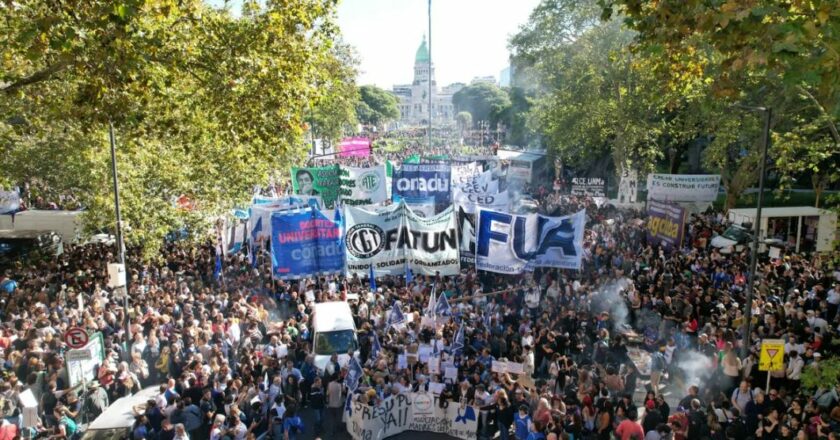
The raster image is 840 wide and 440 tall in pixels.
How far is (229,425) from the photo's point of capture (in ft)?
34.2

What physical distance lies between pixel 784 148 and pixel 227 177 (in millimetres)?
17148

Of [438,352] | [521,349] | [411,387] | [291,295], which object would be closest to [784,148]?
[521,349]

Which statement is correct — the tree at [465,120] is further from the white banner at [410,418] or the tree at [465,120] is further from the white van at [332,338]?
the white banner at [410,418]

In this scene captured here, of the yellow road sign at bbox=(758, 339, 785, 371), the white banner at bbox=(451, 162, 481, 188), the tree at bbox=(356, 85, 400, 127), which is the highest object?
the tree at bbox=(356, 85, 400, 127)

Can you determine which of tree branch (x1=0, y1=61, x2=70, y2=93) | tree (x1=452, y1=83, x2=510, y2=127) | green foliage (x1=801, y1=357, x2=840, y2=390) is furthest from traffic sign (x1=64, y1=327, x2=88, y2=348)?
tree (x1=452, y1=83, x2=510, y2=127)

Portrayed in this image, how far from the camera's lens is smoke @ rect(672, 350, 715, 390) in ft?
40.5

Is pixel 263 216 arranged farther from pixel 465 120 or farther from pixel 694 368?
pixel 465 120

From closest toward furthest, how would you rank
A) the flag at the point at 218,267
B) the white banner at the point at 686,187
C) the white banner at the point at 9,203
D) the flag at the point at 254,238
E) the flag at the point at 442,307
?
the flag at the point at 442,307 → the flag at the point at 218,267 → the flag at the point at 254,238 → the white banner at the point at 686,187 → the white banner at the point at 9,203

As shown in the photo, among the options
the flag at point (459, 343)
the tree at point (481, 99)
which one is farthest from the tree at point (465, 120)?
the flag at point (459, 343)

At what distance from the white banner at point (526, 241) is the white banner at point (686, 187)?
1207 cm

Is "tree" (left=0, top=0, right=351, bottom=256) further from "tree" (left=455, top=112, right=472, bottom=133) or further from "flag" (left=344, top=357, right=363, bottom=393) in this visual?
"tree" (left=455, top=112, right=472, bottom=133)

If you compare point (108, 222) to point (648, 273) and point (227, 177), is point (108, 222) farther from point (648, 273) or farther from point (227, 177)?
point (648, 273)

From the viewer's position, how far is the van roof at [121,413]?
34.9ft

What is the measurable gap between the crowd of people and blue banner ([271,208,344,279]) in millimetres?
1090
